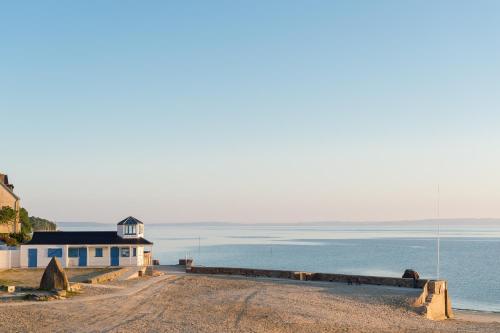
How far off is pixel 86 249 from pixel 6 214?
23.9m

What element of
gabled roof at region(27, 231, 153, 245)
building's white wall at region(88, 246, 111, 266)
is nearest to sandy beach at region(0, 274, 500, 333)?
building's white wall at region(88, 246, 111, 266)

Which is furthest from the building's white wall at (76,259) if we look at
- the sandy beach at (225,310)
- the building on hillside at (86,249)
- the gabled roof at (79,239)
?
the sandy beach at (225,310)

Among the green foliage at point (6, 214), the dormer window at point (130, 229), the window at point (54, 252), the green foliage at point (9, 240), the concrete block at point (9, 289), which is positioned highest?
the green foliage at point (6, 214)

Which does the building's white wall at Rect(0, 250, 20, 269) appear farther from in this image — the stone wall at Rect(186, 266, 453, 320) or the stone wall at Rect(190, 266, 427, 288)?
the stone wall at Rect(190, 266, 427, 288)

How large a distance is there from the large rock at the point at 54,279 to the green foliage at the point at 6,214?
42548 millimetres

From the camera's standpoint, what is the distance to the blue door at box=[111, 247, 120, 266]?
58956 mm

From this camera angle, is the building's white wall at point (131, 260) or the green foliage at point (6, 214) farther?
the green foliage at point (6, 214)

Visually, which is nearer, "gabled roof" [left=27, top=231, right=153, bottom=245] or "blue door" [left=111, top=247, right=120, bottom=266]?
"gabled roof" [left=27, top=231, right=153, bottom=245]

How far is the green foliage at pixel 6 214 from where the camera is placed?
2995 inches

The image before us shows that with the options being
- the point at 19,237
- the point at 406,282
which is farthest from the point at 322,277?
the point at 19,237

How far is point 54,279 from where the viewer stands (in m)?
37.8

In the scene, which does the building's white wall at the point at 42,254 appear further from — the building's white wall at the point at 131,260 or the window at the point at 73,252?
the building's white wall at the point at 131,260

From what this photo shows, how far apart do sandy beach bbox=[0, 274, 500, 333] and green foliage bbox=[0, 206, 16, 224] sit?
37.6 m

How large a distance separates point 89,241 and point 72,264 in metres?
2.83
